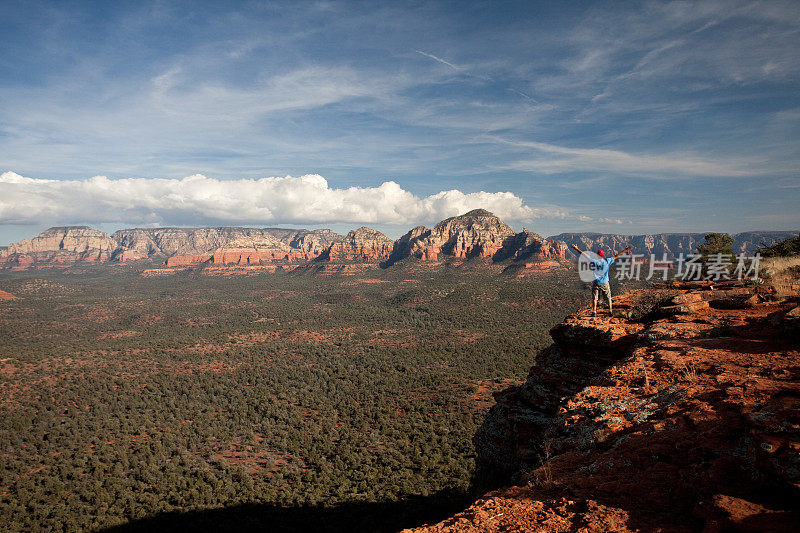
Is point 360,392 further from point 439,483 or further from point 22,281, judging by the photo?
point 22,281

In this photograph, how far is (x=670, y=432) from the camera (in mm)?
6449

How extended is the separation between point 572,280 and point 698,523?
12186 cm

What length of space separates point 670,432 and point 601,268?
7814 mm

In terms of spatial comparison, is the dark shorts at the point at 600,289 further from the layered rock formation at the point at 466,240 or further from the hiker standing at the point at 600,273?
the layered rock formation at the point at 466,240

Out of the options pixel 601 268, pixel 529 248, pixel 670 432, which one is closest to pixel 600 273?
pixel 601 268

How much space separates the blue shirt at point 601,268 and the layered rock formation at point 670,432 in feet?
5.38

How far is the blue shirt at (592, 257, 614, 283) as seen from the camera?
13062 mm

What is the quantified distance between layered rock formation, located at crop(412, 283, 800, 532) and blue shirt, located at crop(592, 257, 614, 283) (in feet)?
5.38

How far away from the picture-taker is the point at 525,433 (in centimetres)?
1348

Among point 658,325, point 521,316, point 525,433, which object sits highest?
point 658,325

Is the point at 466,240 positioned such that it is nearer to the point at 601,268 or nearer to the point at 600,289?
the point at 600,289

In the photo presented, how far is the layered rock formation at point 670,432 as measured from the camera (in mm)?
4496

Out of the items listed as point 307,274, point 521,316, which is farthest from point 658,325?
point 307,274

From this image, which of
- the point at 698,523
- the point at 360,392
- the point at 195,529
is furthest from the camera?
the point at 360,392
